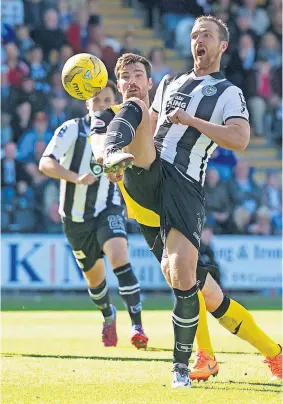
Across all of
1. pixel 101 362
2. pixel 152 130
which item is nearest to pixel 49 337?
pixel 101 362

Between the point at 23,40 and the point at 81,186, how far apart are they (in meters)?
9.45

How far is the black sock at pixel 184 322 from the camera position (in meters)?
6.86

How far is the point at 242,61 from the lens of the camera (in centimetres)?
2108

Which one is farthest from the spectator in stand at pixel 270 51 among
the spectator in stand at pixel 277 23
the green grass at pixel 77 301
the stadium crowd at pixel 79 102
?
Result: the green grass at pixel 77 301

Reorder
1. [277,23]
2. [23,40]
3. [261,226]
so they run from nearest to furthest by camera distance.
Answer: [261,226] < [23,40] < [277,23]

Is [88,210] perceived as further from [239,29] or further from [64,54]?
[239,29]

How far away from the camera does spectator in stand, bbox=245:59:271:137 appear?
823 inches

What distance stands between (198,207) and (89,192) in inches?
136

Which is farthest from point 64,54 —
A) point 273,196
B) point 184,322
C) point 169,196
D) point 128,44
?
point 184,322

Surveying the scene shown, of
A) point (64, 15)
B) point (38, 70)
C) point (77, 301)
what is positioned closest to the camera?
point (77, 301)

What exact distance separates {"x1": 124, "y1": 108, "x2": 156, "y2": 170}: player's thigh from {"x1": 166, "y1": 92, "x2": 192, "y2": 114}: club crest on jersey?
434 millimetres

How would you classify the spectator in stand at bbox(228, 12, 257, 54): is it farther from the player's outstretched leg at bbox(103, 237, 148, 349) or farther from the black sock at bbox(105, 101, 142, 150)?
the black sock at bbox(105, 101, 142, 150)

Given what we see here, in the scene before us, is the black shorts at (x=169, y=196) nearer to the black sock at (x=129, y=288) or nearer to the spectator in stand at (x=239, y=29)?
the black sock at (x=129, y=288)

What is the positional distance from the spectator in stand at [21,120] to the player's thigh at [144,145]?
448 inches
